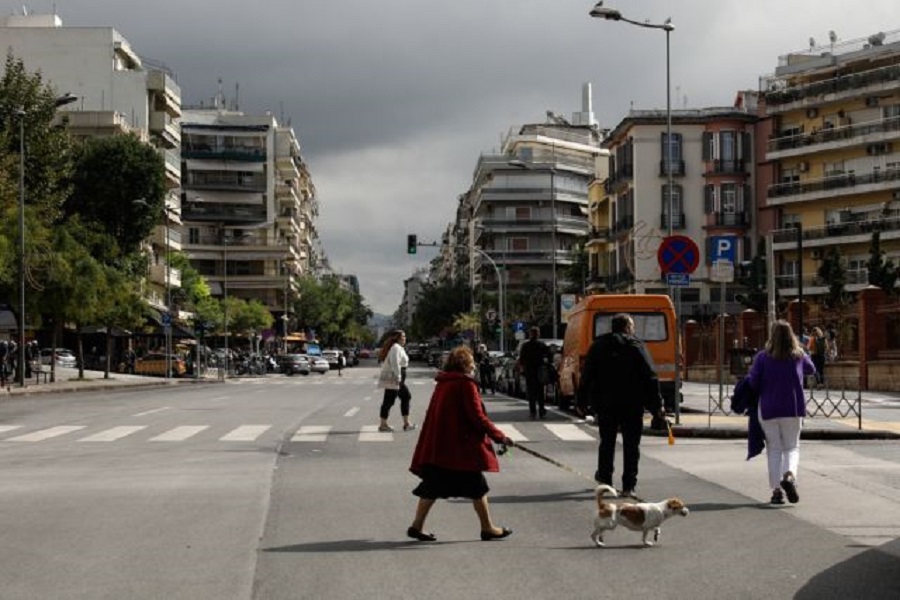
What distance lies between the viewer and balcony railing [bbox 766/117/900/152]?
235 feet

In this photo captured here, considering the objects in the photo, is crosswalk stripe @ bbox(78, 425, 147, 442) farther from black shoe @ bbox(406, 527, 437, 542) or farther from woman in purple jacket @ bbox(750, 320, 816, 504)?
black shoe @ bbox(406, 527, 437, 542)

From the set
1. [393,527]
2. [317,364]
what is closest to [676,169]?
[317,364]

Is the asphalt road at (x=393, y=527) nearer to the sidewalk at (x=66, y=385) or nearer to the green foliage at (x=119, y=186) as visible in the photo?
the sidewalk at (x=66, y=385)

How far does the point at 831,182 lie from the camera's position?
2960 inches

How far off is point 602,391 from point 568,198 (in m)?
114

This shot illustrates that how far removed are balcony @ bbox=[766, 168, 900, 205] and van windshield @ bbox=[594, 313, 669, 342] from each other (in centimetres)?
5054

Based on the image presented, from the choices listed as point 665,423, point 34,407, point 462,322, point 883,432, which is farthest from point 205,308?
point 665,423

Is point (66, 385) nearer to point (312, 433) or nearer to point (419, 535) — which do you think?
point (312, 433)

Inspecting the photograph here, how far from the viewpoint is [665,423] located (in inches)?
496

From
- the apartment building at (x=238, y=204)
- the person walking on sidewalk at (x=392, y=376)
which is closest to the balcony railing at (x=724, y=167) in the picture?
the apartment building at (x=238, y=204)

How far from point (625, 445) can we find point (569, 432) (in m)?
9.55

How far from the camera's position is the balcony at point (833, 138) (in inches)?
2820

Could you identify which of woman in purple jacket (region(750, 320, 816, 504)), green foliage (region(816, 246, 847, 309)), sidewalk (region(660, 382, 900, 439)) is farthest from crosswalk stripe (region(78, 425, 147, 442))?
green foliage (region(816, 246, 847, 309))

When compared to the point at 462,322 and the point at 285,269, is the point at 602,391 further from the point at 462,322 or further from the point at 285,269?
the point at 285,269
